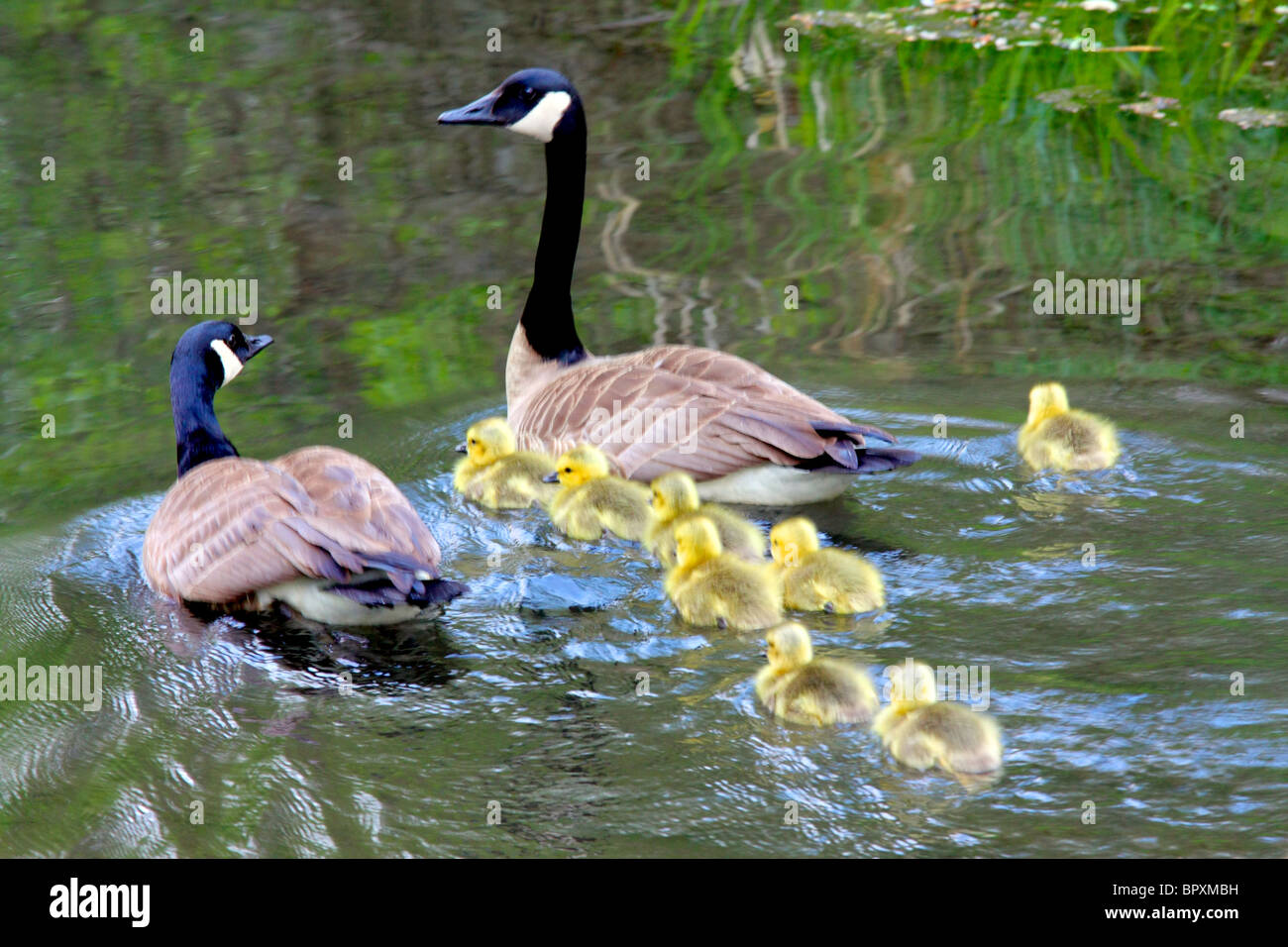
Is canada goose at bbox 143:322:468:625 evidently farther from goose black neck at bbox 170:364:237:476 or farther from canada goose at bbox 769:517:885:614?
canada goose at bbox 769:517:885:614

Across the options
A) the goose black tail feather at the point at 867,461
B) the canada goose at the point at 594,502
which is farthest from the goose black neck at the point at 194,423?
the goose black tail feather at the point at 867,461

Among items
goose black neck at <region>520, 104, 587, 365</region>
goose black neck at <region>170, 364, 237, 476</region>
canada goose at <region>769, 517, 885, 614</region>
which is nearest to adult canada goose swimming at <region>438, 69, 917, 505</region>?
goose black neck at <region>520, 104, 587, 365</region>

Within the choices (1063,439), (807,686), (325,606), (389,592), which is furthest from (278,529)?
(1063,439)

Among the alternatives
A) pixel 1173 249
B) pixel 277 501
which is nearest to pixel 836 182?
pixel 1173 249

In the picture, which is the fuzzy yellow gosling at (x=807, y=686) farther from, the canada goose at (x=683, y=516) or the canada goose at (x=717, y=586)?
the canada goose at (x=683, y=516)

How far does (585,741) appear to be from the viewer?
16.2 ft

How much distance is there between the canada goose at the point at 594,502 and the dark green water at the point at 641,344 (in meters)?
0.15

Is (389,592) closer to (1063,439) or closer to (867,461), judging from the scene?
(867,461)

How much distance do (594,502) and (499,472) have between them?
685 mm

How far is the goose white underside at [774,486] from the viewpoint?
6922mm

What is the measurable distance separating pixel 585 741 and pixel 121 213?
7.54m

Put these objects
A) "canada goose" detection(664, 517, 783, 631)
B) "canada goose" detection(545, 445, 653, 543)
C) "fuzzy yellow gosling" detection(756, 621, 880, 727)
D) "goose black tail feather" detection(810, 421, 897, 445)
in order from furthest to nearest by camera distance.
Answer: "goose black tail feather" detection(810, 421, 897, 445) → "canada goose" detection(545, 445, 653, 543) → "canada goose" detection(664, 517, 783, 631) → "fuzzy yellow gosling" detection(756, 621, 880, 727)

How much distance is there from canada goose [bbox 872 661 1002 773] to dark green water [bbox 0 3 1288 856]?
9cm

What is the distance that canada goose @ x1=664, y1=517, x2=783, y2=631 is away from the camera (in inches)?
225
